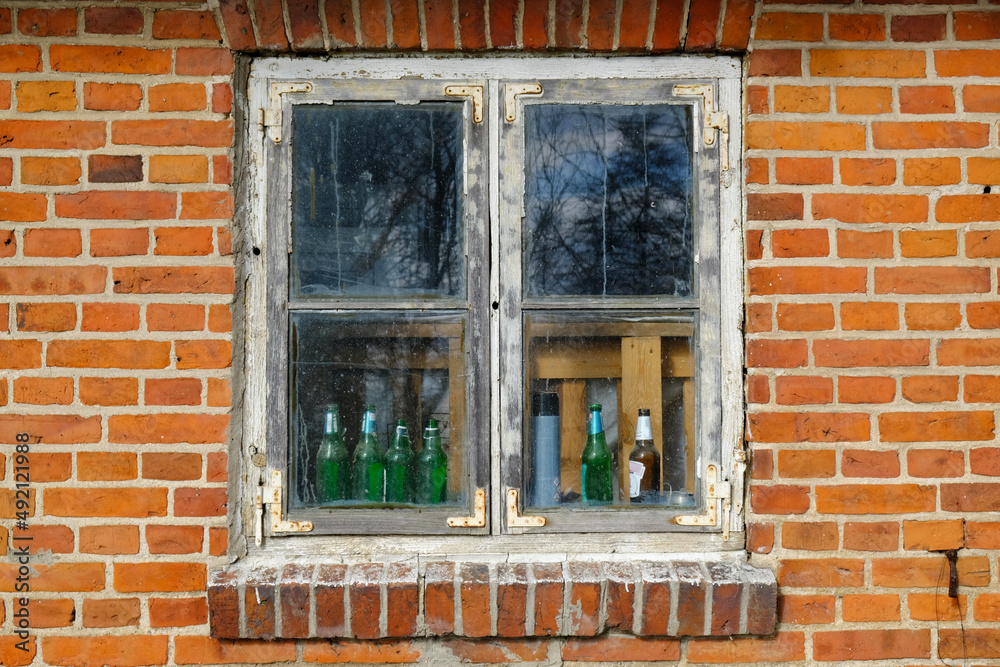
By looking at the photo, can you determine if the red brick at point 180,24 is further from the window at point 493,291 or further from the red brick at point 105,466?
the red brick at point 105,466

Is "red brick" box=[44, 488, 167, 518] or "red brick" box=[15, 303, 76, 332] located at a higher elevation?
"red brick" box=[15, 303, 76, 332]

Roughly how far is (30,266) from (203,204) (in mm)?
462

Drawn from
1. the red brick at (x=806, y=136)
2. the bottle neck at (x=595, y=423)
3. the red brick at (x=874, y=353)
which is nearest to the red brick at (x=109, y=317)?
the bottle neck at (x=595, y=423)

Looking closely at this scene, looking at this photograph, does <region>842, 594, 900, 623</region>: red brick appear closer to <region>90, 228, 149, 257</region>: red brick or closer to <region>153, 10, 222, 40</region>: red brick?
<region>90, 228, 149, 257</region>: red brick

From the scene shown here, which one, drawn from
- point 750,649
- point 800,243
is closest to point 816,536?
point 750,649

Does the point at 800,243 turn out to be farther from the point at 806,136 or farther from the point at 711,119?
the point at 711,119

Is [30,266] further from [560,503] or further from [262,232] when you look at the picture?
[560,503]

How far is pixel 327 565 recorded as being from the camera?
1782mm

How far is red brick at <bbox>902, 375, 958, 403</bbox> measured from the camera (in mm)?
1757

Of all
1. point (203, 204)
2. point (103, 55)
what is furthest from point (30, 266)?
point (103, 55)

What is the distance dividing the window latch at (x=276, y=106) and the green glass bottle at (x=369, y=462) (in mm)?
783

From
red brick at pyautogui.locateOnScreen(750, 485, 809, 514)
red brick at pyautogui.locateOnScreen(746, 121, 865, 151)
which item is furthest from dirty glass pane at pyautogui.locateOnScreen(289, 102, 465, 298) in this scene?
red brick at pyautogui.locateOnScreen(750, 485, 809, 514)

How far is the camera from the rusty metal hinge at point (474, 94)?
1861 millimetres

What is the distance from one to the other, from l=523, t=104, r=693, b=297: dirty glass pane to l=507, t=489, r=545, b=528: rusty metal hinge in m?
0.56
